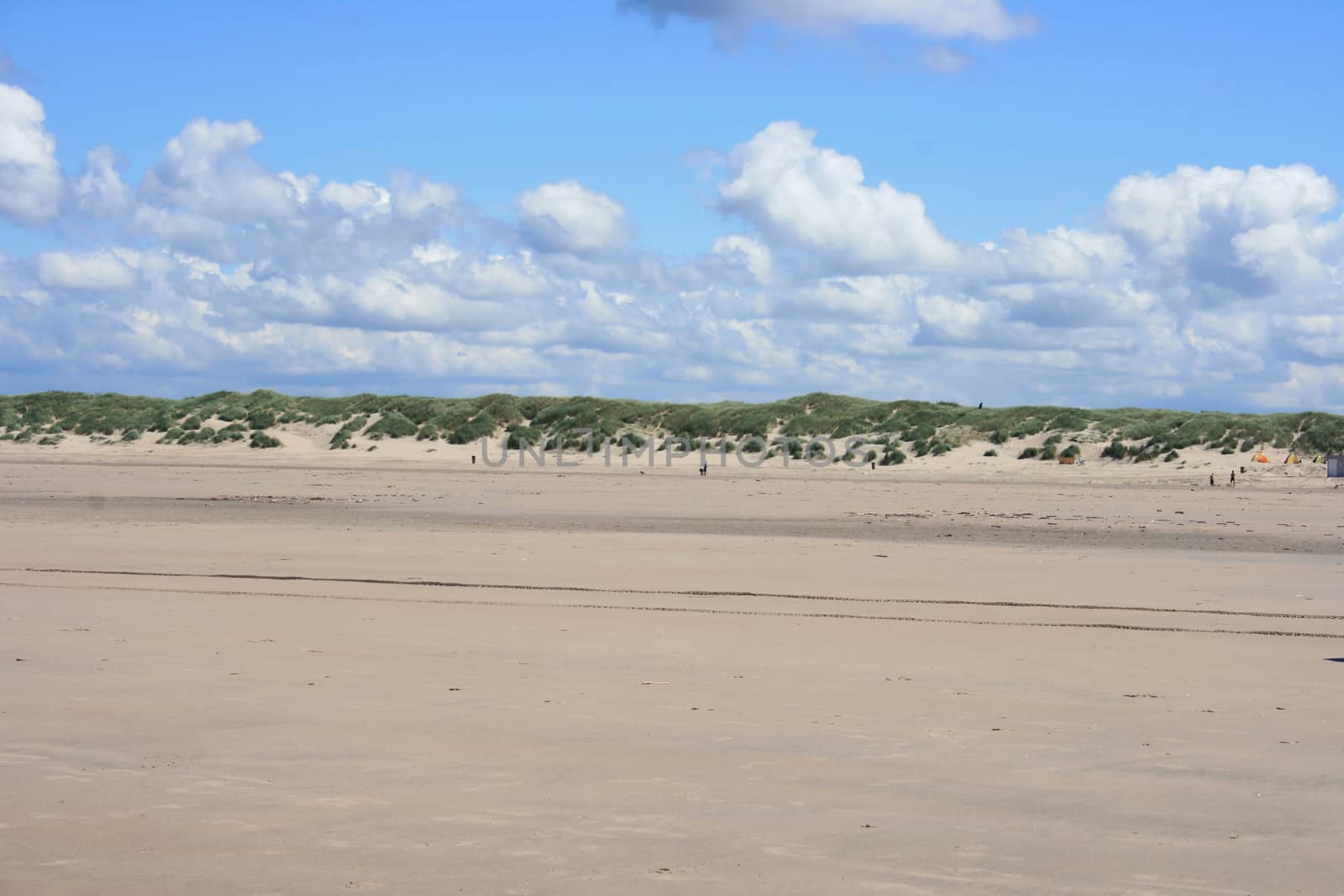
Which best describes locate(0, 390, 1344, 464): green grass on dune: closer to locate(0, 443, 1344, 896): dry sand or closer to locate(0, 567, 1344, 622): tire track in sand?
locate(0, 443, 1344, 896): dry sand

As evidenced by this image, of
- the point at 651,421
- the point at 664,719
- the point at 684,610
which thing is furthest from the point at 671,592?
the point at 651,421

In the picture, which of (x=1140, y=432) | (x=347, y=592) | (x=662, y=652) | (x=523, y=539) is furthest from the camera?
(x=1140, y=432)

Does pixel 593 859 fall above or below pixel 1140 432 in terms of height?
below

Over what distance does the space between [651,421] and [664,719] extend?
44.2 m

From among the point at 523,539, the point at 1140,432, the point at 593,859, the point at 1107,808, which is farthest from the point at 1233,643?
the point at 1140,432

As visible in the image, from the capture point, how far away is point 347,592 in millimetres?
12344

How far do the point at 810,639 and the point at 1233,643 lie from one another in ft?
10.6

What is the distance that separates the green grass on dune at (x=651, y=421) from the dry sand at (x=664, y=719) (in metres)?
24.0

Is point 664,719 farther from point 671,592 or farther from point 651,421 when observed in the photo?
point 651,421

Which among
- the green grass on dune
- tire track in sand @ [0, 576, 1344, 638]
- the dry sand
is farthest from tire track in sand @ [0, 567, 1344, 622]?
the green grass on dune

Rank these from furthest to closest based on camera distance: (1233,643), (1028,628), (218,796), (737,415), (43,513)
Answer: (737,415) → (43,513) → (1028,628) → (1233,643) → (218,796)

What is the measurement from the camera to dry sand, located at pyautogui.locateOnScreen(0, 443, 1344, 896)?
4.88m

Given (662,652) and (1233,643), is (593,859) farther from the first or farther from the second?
(1233,643)

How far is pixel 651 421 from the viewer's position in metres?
51.2
